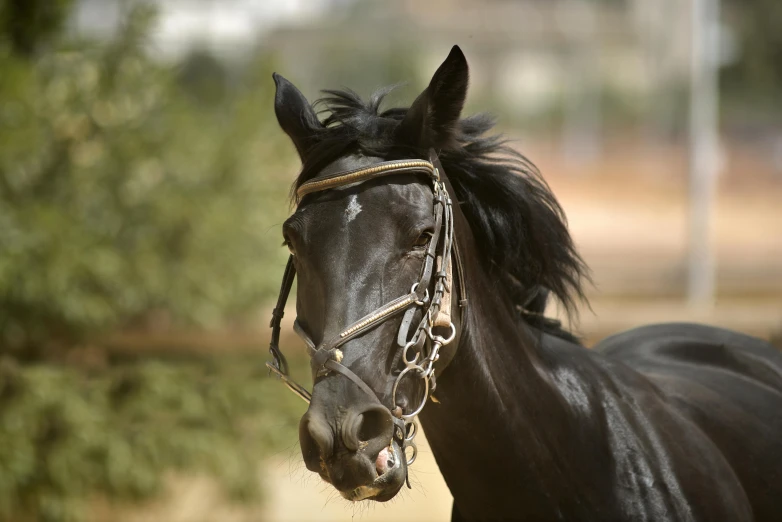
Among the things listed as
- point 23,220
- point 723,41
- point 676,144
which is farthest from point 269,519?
point 723,41

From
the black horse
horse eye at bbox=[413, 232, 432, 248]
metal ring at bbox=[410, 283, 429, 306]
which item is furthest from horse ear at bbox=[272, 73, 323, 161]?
metal ring at bbox=[410, 283, 429, 306]

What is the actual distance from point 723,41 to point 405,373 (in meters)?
34.7

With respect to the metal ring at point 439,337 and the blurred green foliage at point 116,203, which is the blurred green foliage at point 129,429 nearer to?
the blurred green foliage at point 116,203

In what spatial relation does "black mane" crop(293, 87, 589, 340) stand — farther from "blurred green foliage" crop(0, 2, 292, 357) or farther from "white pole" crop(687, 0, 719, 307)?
"white pole" crop(687, 0, 719, 307)

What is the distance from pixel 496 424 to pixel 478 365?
0.20 m

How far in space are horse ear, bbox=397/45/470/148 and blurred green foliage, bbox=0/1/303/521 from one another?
Result: 4.02 meters

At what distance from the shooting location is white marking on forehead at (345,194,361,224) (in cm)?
218

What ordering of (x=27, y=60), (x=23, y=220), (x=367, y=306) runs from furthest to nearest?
(x=27, y=60) < (x=23, y=220) < (x=367, y=306)

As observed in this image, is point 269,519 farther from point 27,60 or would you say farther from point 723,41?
point 723,41

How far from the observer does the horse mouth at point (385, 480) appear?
202 centimetres

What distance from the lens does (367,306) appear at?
2.09 m

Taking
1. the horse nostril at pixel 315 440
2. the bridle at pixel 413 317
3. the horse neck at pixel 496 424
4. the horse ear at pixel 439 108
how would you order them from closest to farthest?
the horse nostril at pixel 315 440, the bridle at pixel 413 317, the horse ear at pixel 439 108, the horse neck at pixel 496 424

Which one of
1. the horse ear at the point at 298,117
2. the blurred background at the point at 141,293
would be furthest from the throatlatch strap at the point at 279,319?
the blurred background at the point at 141,293

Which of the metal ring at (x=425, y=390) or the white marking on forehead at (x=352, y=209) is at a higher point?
the white marking on forehead at (x=352, y=209)
